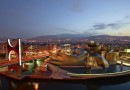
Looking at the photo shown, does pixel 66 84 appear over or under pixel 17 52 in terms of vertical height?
under

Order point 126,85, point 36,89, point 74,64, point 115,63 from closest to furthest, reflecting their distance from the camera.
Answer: point 36,89
point 126,85
point 74,64
point 115,63

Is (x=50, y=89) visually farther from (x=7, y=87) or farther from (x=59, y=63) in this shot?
(x=59, y=63)

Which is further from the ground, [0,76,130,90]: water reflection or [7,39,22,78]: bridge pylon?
[7,39,22,78]: bridge pylon

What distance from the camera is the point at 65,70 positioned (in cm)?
3381

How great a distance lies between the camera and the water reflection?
26.6 meters

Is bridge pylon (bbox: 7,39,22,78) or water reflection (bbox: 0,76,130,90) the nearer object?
water reflection (bbox: 0,76,130,90)

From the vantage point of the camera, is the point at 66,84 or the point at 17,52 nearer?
Result: the point at 66,84

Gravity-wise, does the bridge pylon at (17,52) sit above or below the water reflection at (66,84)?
above

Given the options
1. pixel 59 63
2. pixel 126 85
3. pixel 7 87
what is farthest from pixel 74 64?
pixel 7 87

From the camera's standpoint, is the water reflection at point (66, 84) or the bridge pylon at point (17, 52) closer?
the water reflection at point (66, 84)

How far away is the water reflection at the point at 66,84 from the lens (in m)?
26.6

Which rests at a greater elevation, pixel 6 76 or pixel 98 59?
pixel 98 59

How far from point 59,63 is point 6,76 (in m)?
10.5

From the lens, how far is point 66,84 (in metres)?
28.9
